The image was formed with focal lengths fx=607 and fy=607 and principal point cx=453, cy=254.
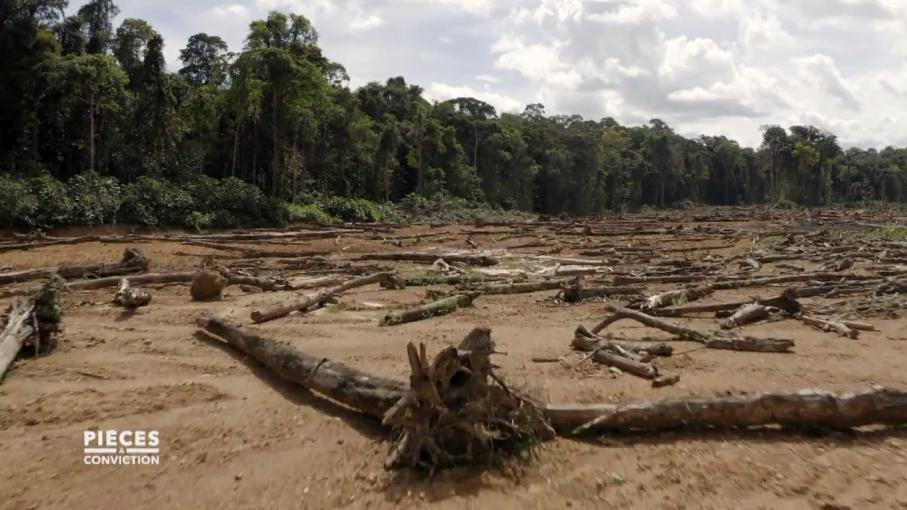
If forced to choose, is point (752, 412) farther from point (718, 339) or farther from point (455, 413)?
point (718, 339)

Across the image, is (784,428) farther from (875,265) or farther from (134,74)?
(134,74)

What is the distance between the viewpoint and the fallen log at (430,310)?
8.88 metres

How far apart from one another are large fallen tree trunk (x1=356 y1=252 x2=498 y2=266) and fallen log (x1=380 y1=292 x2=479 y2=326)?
21.6 feet

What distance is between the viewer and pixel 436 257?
1775 centimetres

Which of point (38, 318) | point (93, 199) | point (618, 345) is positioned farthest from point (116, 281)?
point (93, 199)

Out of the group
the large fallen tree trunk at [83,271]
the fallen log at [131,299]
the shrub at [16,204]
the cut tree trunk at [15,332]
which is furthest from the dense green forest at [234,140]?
the cut tree trunk at [15,332]

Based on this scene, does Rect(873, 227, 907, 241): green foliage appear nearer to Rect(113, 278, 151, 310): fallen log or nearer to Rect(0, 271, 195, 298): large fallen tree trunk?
Rect(0, 271, 195, 298): large fallen tree trunk

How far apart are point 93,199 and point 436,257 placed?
14078 mm

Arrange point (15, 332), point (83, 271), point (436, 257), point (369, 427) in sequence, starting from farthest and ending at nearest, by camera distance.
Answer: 1. point (436, 257)
2. point (83, 271)
3. point (15, 332)
4. point (369, 427)

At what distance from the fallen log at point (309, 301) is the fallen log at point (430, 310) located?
1480mm

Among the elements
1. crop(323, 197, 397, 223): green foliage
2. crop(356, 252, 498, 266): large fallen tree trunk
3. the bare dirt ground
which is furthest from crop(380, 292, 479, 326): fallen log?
crop(323, 197, 397, 223): green foliage

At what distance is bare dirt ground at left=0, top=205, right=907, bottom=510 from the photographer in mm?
3844

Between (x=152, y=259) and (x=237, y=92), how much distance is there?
16.4 m

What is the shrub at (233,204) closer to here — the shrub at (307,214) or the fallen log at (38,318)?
the shrub at (307,214)
